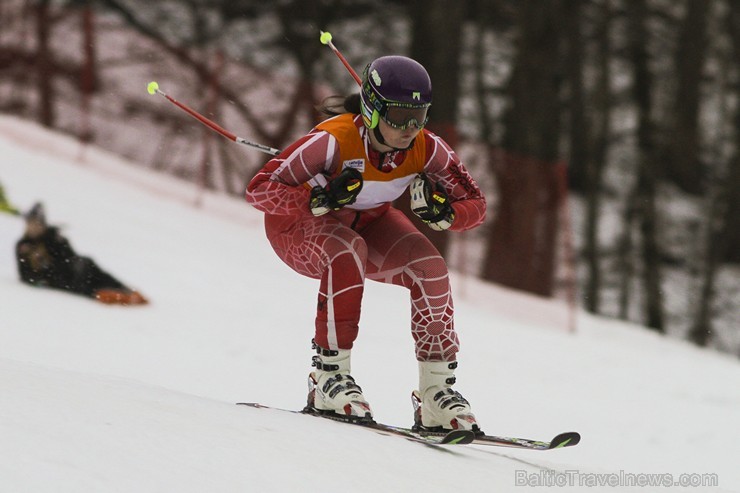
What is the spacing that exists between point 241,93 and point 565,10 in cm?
784

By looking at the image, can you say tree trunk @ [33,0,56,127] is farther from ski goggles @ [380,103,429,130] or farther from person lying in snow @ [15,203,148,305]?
ski goggles @ [380,103,429,130]

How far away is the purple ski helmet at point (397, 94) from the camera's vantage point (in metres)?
4.68

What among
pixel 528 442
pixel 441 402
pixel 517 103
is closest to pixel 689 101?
pixel 517 103

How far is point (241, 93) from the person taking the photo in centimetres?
1384

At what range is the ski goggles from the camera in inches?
184

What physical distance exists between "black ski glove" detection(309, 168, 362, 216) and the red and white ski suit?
0.10 meters

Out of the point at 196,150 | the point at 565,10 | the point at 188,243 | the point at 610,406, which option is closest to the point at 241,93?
the point at 196,150

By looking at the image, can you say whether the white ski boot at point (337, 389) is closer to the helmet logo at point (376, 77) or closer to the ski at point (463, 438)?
the ski at point (463, 438)

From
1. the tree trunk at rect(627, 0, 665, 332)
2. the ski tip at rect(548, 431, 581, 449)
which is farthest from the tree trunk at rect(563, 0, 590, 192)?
the ski tip at rect(548, 431, 581, 449)

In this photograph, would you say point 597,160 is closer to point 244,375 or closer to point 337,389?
point 244,375

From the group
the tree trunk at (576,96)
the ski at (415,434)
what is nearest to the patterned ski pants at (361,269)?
the ski at (415,434)

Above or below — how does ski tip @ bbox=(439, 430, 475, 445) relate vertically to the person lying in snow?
below

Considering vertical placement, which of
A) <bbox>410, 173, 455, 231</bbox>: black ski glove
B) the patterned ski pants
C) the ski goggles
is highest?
the ski goggles

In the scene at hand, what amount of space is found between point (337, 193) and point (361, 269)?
0.37 metres
